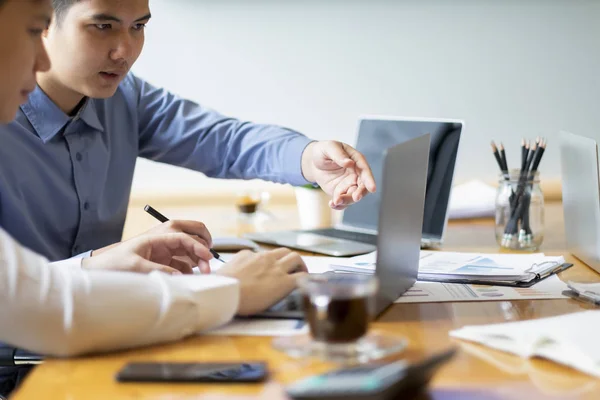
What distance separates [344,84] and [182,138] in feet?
3.28

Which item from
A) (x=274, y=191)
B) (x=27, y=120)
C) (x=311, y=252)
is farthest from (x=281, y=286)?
(x=274, y=191)

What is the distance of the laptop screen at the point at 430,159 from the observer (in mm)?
2018

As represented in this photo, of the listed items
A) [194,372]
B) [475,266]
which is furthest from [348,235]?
[194,372]

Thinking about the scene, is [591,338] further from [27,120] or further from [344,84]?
[344,84]

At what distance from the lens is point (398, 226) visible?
4.21ft

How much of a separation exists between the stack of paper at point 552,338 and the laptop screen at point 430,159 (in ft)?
2.64

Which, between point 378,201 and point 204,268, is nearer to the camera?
point 204,268

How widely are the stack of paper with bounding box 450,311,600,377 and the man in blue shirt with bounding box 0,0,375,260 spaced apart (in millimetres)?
432

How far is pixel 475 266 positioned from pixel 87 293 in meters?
0.80

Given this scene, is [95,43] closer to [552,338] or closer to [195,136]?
[195,136]

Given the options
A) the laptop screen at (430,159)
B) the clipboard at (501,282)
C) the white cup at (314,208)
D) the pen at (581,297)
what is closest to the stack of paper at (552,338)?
the pen at (581,297)

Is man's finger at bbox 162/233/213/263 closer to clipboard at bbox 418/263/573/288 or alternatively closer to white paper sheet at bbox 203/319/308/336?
white paper sheet at bbox 203/319/308/336

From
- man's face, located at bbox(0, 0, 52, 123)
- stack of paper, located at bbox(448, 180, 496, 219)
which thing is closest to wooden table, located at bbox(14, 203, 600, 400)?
man's face, located at bbox(0, 0, 52, 123)

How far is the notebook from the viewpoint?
1.50m
